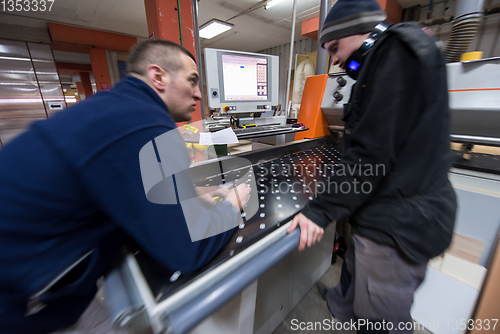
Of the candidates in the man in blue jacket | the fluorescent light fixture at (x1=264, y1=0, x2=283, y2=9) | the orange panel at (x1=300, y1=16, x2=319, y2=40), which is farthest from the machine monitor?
the orange panel at (x1=300, y1=16, x2=319, y2=40)

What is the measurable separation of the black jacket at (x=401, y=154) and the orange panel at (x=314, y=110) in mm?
1003

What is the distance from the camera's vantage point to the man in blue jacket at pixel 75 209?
0.43 metres

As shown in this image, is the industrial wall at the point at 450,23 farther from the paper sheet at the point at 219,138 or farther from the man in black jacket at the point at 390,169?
the paper sheet at the point at 219,138

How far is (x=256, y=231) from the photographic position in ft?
2.10

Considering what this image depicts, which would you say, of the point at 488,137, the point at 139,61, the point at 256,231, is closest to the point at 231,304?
the point at 256,231

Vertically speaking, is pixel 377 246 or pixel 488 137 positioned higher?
pixel 488 137

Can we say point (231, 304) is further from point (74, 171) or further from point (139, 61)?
point (139, 61)

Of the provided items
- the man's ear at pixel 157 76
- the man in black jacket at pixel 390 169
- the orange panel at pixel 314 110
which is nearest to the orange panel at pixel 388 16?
the orange panel at pixel 314 110

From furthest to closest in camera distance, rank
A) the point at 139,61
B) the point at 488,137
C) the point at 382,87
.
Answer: the point at 488,137 → the point at 139,61 → the point at 382,87

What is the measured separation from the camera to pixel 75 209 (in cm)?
47

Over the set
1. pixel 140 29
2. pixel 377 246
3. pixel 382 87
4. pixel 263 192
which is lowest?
pixel 377 246

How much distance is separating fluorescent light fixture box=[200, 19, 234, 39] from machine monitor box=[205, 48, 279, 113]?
14.7 ft

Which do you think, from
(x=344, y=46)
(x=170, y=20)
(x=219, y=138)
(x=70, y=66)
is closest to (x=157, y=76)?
(x=219, y=138)

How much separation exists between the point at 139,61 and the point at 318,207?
34.3 inches
